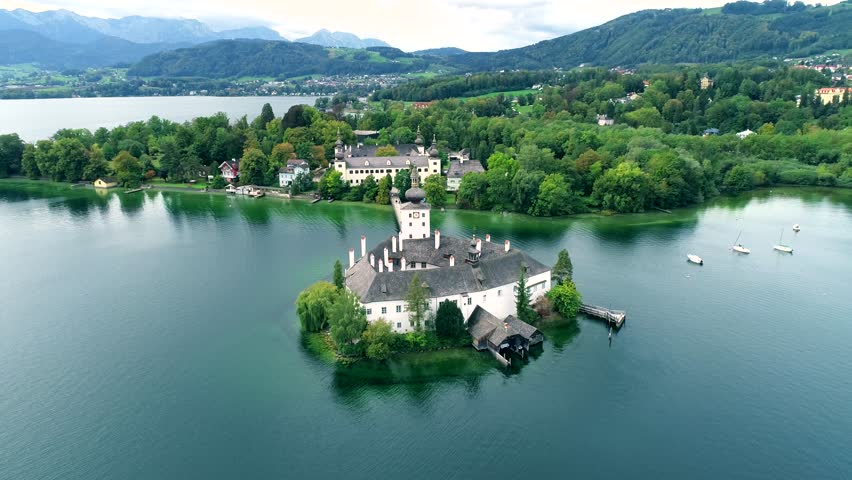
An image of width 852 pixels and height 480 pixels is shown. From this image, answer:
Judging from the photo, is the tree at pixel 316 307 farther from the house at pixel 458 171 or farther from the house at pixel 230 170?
the house at pixel 230 170

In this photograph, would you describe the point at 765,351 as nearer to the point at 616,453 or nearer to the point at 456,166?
the point at 616,453

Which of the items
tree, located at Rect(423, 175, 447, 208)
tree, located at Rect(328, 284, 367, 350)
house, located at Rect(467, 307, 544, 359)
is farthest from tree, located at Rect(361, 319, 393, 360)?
tree, located at Rect(423, 175, 447, 208)

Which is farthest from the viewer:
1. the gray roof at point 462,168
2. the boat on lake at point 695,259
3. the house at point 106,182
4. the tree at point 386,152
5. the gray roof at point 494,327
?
the house at point 106,182

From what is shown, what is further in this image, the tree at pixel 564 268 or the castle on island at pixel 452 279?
the tree at pixel 564 268

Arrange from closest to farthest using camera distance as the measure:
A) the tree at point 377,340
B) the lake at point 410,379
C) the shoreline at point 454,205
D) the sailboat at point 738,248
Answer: the lake at point 410,379 < the tree at point 377,340 < the sailboat at point 738,248 < the shoreline at point 454,205

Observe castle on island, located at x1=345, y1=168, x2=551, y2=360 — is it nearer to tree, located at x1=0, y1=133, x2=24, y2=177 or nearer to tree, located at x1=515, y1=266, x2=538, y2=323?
tree, located at x1=515, y1=266, x2=538, y2=323

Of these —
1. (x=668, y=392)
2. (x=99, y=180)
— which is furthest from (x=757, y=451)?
(x=99, y=180)

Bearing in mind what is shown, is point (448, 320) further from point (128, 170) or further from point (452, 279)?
point (128, 170)

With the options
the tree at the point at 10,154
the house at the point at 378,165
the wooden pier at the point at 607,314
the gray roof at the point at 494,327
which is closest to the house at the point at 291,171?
the house at the point at 378,165
